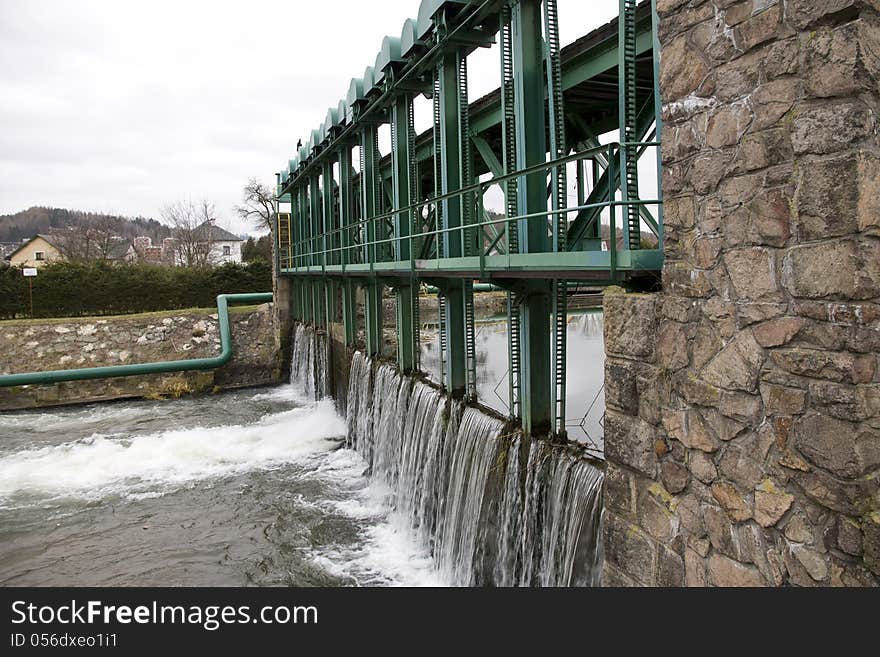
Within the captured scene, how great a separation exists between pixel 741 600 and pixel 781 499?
546 millimetres

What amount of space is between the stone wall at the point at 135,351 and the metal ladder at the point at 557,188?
1709 cm

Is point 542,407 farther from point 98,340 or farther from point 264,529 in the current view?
point 98,340

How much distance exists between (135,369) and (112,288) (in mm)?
8782

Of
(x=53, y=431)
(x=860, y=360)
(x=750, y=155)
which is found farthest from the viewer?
(x=53, y=431)

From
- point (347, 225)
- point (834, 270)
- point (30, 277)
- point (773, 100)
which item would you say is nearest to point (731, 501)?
point (834, 270)

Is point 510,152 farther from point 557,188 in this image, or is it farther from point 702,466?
point 702,466

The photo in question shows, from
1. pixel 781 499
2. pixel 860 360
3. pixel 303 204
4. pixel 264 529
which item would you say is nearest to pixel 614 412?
pixel 781 499

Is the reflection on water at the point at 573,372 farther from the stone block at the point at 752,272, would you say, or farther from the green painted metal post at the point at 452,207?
the stone block at the point at 752,272

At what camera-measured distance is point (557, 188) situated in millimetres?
5906

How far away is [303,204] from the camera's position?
79.7ft

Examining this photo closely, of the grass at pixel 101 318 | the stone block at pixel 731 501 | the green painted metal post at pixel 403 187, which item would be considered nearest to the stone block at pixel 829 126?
the stone block at pixel 731 501

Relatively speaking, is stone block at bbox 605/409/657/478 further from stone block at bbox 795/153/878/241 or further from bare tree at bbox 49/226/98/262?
bare tree at bbox 49/226/98/262

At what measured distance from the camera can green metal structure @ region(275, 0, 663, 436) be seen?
4.88 metres

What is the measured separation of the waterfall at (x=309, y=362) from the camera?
748 inches
